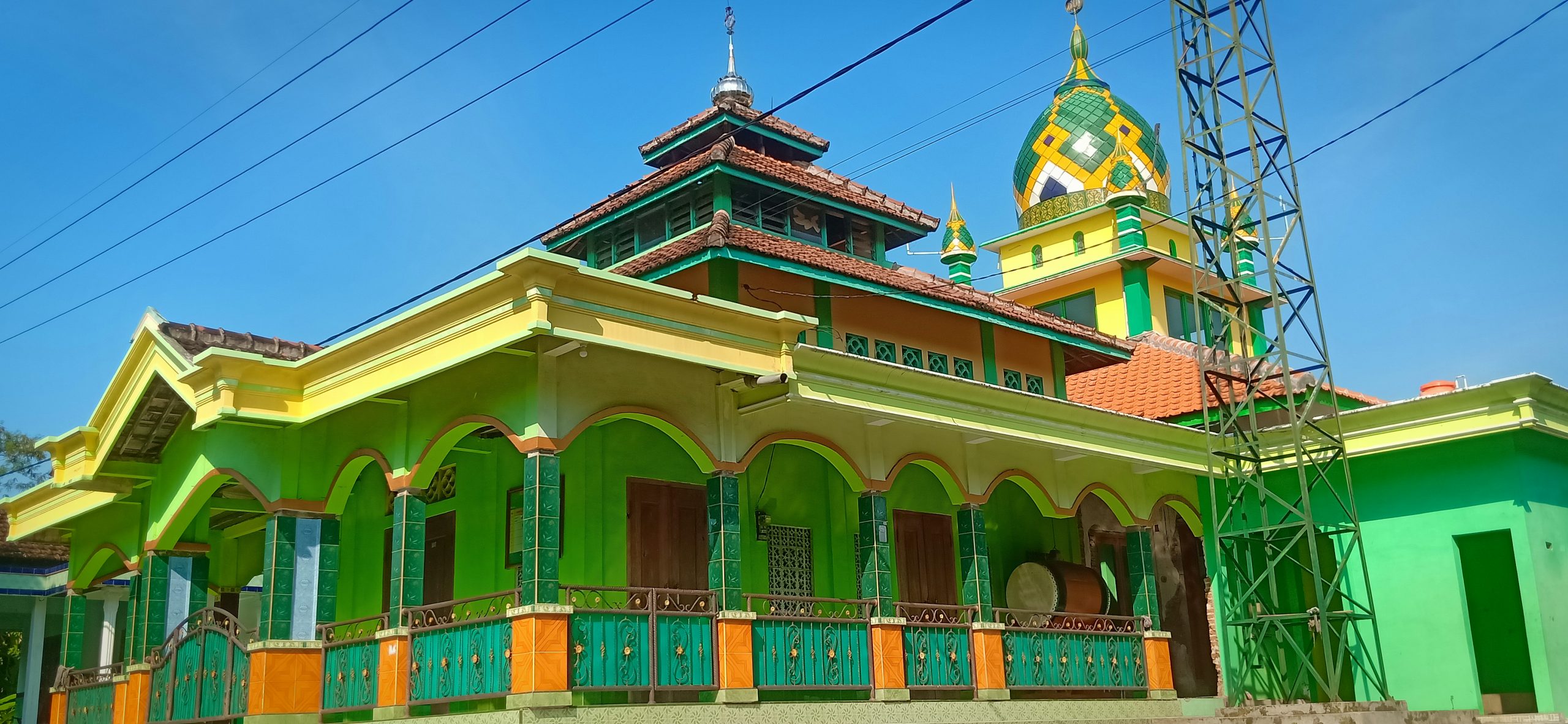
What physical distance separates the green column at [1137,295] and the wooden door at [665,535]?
13797 millimetres

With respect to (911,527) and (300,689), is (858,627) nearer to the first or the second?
(911,527)

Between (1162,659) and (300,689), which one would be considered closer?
(300,689)

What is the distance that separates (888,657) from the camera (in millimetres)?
12328

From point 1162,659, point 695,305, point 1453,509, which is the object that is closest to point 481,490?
point 695,305

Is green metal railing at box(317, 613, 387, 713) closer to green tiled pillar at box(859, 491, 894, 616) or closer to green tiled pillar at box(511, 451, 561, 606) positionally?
green tiled pillar at box(511, 451, 561, 606)

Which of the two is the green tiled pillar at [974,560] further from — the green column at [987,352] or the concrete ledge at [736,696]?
the concrete ledge at [736,696]

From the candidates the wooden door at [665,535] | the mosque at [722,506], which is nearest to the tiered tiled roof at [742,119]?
the mosque at [722,506]

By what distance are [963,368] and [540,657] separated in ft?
27.1

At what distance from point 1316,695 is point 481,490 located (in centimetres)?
1024

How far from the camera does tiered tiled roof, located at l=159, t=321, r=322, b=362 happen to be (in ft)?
42.3

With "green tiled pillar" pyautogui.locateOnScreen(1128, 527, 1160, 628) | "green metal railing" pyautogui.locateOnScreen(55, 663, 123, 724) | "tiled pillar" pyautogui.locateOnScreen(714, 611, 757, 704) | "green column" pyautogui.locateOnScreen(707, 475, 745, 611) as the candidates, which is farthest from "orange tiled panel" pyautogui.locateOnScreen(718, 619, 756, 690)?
"green metal railing" pyautogui.locateOnScreen(55, 663, 123, 724)

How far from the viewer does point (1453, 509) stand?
48.9ft

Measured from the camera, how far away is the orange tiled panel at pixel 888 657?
12.2 metres

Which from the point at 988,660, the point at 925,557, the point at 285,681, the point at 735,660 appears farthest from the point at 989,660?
the point at 285,681
